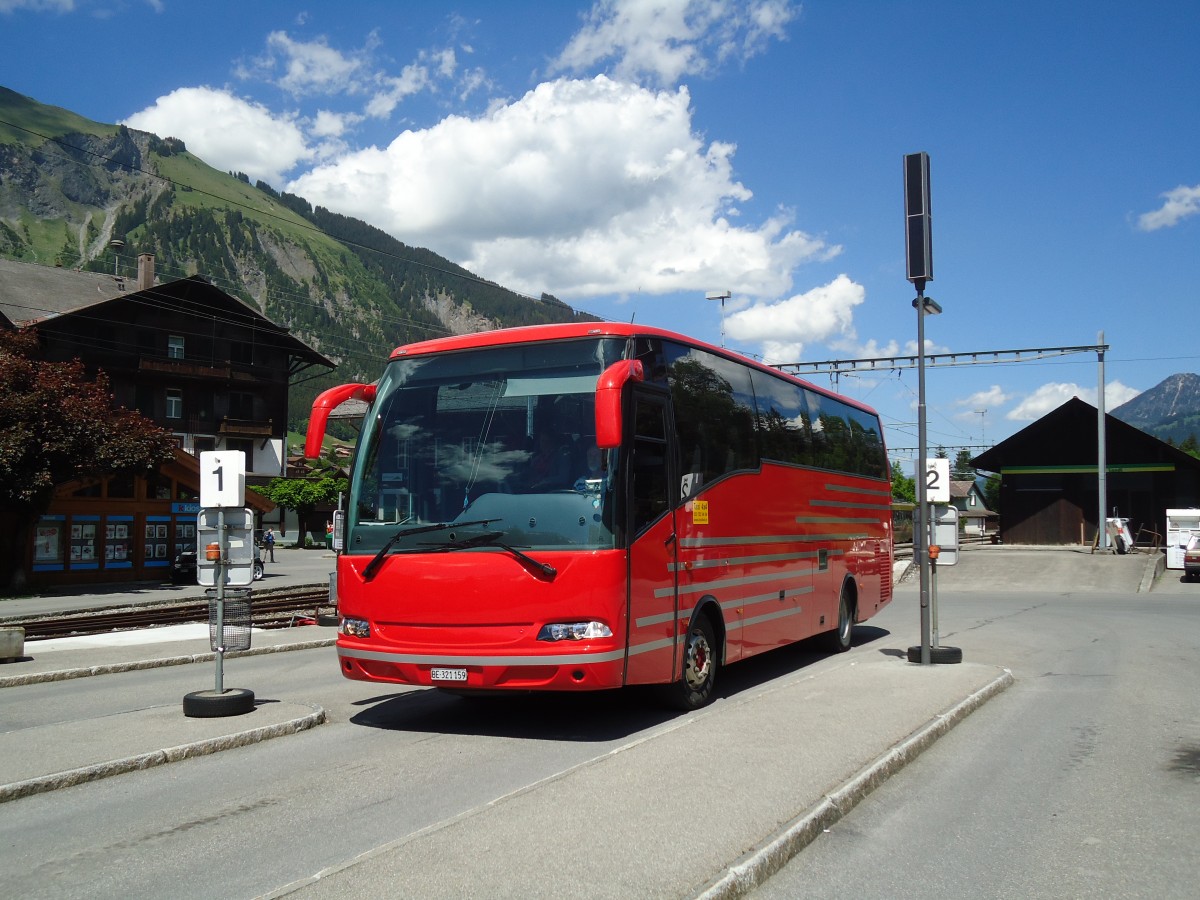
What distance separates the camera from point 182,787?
7305mm

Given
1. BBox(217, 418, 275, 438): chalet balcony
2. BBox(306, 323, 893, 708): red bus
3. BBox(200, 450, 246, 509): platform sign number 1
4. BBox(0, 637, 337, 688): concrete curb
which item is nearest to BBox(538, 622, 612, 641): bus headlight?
BBox(306, 323, 893, 708): red bus

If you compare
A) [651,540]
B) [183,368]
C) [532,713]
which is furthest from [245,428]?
[651,540]

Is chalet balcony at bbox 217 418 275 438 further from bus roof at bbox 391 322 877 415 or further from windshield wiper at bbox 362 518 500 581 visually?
windshield wiper at bbox 362 518 500 581

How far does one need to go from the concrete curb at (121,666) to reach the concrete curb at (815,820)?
747 centimetres

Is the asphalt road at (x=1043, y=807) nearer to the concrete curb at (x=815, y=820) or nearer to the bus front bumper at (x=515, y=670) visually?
the concrete curb at (x=815, y=820)

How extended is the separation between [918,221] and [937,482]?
11.3 feet

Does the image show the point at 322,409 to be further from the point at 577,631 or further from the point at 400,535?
the point at 577,631

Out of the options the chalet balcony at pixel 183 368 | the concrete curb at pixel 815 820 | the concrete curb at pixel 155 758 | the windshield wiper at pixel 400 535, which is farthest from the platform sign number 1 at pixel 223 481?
the chalet balcony at pixel 183 368

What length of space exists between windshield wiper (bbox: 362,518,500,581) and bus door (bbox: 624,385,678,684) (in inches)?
50.5

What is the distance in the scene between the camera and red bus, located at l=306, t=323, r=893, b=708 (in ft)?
27.7

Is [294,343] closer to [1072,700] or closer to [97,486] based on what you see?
[97,486]

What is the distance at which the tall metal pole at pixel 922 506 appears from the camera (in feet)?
42.7

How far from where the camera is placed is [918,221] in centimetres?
1300

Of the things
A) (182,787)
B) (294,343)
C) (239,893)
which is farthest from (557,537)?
(294,343)
